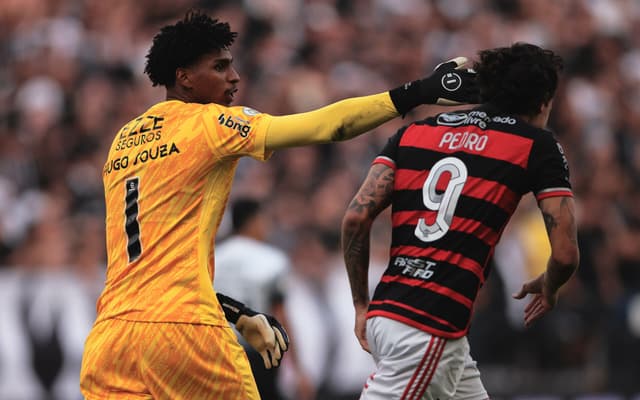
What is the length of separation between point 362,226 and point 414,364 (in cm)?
68

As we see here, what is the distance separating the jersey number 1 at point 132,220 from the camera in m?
5.23

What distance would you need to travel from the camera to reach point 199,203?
17.2ft

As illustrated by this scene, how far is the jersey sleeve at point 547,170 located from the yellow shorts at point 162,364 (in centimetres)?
153

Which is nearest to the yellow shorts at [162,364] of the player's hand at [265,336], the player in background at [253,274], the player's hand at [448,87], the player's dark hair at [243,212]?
the player's hand at [265,336]

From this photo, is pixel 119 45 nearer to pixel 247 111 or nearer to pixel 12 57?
pixel 12 57

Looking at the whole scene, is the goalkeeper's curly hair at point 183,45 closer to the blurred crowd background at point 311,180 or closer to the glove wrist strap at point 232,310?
the glove wrist strap at point 232,310

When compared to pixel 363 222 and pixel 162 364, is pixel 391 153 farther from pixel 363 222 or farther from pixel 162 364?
pixel 162 364

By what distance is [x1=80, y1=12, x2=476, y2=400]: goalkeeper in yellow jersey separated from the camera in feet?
16.6

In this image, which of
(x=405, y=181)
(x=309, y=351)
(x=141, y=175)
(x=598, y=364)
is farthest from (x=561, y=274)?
(x=598, y=364)

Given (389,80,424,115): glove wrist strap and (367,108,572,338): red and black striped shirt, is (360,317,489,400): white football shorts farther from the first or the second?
(389,80,424,115): glove wrist strap

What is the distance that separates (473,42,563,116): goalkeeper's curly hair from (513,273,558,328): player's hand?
79 cm

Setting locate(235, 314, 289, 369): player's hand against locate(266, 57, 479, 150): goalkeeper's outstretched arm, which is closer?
locate(266, 57, 479, 150): goalkeeper's outstretched arm

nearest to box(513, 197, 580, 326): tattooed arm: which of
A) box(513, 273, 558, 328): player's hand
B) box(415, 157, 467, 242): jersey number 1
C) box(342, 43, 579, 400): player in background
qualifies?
box(342, 43, 579, 400): player in background

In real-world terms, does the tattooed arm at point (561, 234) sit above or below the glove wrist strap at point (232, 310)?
above
